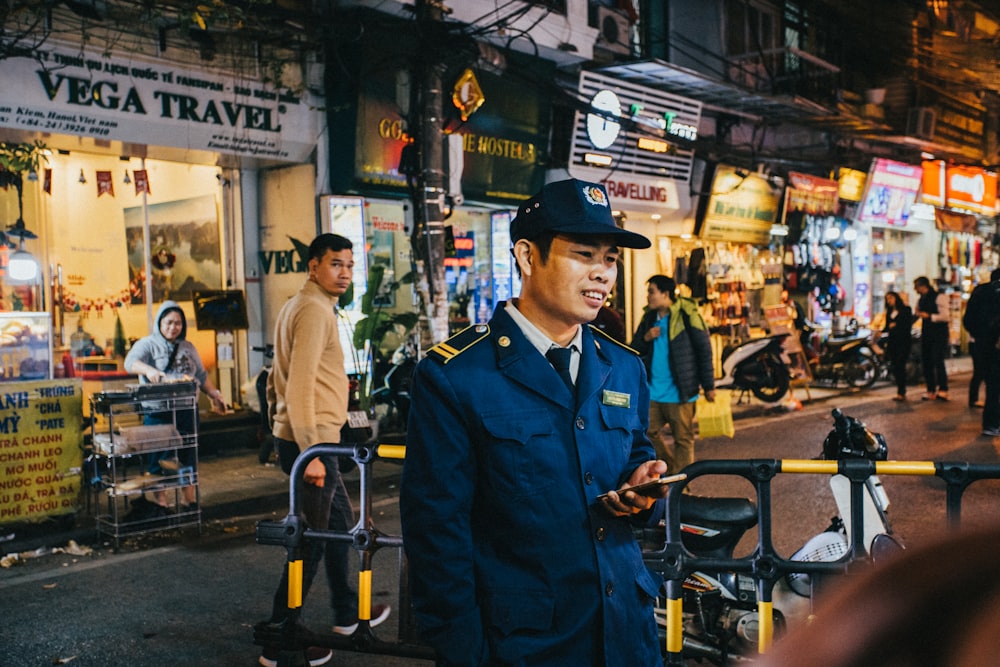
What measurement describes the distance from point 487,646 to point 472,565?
0.21 m

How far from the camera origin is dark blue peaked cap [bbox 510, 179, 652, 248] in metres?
2.63

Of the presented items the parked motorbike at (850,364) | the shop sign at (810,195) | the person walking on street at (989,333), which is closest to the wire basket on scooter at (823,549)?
the person walking on street at (989,333)

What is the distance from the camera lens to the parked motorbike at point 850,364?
18.2 metres

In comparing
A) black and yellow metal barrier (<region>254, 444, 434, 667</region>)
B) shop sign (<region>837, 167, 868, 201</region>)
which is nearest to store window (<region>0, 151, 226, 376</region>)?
black and yellow metal barrier (<region>254, 444, 434, 667</region>)

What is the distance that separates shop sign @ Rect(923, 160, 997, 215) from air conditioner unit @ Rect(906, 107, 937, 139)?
1.42 meters

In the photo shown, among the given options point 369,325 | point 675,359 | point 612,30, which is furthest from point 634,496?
point 612,30

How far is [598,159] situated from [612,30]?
7.53 feet

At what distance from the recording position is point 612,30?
1641 cm

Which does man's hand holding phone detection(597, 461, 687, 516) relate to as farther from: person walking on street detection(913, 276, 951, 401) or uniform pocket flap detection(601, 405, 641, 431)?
person walking on street detection(913, 276, 951, 401)

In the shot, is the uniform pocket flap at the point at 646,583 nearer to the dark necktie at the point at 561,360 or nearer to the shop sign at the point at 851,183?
the dark necktie at the point at 561,360

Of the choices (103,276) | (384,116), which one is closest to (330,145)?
(384,116)

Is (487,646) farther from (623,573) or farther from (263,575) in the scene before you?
(263,575)

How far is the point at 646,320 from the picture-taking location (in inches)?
372

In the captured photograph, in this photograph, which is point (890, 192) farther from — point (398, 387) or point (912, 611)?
point (912, 611)
